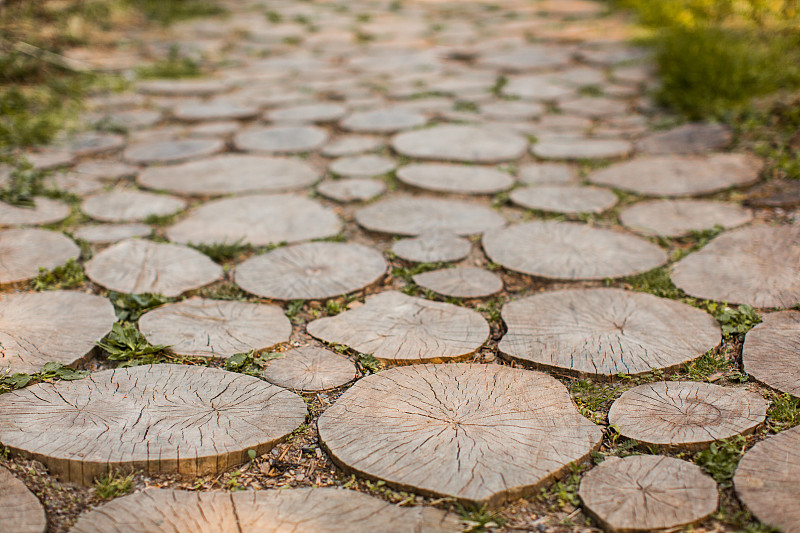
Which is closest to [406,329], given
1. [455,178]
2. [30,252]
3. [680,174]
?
[455,178]

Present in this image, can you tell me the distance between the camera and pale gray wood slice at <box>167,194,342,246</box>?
8.38ft

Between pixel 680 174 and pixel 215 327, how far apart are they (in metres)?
2.20

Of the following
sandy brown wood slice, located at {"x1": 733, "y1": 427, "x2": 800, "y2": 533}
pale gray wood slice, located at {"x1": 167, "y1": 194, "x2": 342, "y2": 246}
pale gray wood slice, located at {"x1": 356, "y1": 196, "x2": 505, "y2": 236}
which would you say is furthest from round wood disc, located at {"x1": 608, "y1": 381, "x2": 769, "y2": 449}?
pale gray wood slice, located at {"x1": 167, "y1": 194, "x2": 342, "y2": 246}

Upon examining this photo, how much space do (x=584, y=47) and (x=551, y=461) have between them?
5.02 m

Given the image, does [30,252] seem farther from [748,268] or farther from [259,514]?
[748,268]

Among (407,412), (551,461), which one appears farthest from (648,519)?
(407,412)

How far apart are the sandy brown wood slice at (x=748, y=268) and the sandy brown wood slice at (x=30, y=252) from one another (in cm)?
212

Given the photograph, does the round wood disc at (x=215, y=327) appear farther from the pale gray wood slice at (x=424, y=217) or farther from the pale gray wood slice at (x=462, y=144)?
the pale gray wood slice at (x=462, y=144)

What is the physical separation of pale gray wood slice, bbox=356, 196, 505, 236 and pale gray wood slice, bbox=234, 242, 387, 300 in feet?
0.71

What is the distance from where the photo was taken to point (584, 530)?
129 cm

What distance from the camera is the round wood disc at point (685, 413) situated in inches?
57.9

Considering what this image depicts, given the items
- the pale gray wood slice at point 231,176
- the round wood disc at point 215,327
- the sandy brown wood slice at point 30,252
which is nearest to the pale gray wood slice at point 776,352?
the round wood disc at point 215,327

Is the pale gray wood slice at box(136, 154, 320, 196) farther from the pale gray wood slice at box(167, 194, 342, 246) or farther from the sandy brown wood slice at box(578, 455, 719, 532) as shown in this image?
the sandy brown wood slice at box(578, 455, 719, 532)

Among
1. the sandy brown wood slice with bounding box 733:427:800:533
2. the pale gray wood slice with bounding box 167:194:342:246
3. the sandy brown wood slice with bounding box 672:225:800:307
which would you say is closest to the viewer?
the sandy brown wood slice with bounding box 733:427:800:533
